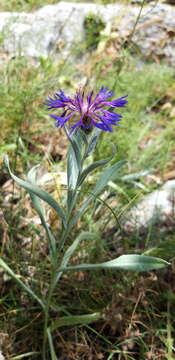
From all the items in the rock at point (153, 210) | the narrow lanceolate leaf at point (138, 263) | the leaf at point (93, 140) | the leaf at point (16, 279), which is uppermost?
the leaf at point (93, 140)

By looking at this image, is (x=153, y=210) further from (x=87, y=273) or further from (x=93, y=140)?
(x=93, y=140)

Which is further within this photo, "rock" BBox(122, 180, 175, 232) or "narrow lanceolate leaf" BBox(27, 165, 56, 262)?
"rock" BBox(122, 180, 175, 232)

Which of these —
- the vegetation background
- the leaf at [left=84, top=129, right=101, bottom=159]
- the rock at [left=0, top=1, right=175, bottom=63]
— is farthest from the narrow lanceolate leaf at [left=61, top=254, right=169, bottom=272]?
the rock at [left=0, top=1, right=175, bottom=63]

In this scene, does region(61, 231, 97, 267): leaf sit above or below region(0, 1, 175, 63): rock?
below

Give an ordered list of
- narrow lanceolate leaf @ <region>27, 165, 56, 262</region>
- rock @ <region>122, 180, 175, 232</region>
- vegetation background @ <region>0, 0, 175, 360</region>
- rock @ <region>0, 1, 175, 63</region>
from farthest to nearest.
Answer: rock @ <region>0, 1, 175, 63</region>, rock @ <region>122, 180, 175, 232</region>, vegetation background @ <region>0, 0, 175, 360</region>, narrow lanceolate leaf @ <region>27, 165, 56, 262</region>

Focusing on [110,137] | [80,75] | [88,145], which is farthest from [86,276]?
[80,75]

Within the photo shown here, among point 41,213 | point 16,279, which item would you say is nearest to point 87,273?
point 16,279

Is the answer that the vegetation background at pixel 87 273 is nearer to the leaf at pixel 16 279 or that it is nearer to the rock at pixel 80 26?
the leaf at pixel 16 279

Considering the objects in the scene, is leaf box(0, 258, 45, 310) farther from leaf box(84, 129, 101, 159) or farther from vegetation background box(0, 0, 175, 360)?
leaf box(84, 129, 101, 159)

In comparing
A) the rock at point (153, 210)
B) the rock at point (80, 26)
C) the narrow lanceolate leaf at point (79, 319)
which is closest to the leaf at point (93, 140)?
the narrow lanceolate leaf at point (79, 319)
